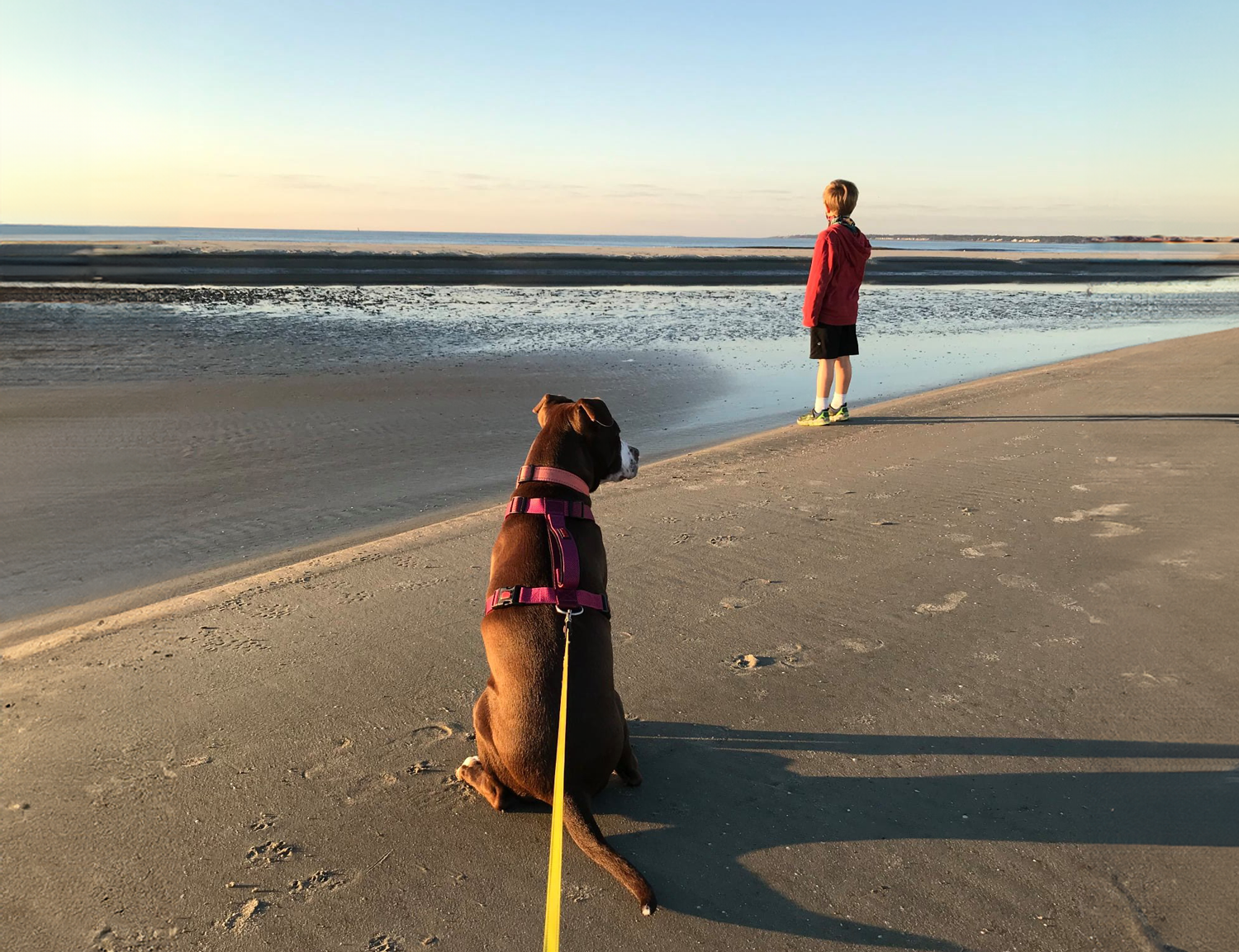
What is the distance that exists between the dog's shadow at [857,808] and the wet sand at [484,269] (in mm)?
23236

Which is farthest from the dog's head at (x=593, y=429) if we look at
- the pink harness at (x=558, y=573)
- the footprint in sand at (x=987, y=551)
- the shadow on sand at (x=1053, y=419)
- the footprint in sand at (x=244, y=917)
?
the shadow on sand at (x=1053, y=419)

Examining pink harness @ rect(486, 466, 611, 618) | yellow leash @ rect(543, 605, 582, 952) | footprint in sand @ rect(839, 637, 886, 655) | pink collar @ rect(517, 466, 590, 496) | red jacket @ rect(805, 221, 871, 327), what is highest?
red jacket @ rect(805, 221, 871, 327)

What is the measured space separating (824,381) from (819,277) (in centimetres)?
104

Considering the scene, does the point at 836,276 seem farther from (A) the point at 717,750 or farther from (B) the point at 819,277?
(A) the point at 717,750

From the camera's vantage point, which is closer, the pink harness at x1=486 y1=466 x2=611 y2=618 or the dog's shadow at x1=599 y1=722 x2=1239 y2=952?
the dog's shadow at x1=599 y1=722 x2=1239 y2=952

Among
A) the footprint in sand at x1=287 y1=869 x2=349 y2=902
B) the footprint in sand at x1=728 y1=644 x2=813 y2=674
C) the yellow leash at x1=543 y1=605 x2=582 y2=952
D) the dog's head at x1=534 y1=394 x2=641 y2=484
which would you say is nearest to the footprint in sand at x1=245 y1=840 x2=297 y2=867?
the footprint in sand at x1=287 y1=869 x2=349 y2=902

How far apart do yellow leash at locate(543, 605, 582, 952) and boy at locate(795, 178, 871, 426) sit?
6.29 m

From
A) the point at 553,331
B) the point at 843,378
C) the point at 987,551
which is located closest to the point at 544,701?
the point at 987,551

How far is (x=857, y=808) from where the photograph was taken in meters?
2.94

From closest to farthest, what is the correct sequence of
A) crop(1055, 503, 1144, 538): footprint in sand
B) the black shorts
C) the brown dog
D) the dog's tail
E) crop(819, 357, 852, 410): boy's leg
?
the dog's tail, the brown dog, crop(1055, 503, 1144, 538): footprint in sand, the black shorts, crop(819, 357, 852, 410): boy's leg

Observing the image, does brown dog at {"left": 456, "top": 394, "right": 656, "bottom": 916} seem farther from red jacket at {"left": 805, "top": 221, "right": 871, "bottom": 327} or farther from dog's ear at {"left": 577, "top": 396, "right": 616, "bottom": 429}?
red jacket at {"left": 805, "top": 221, "right": 871, "bottom": 327}

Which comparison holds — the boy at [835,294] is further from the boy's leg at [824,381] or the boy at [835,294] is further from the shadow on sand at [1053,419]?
the shadow on sand at [1053,419]

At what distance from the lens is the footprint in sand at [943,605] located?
4344mm

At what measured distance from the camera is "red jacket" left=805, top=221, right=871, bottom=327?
8.39m
